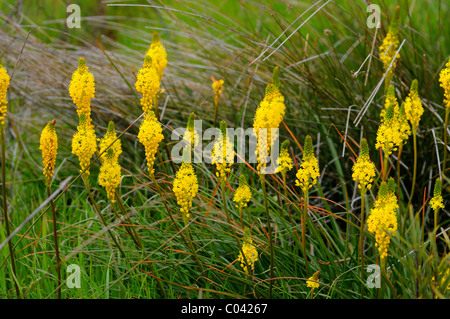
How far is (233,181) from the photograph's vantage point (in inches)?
124

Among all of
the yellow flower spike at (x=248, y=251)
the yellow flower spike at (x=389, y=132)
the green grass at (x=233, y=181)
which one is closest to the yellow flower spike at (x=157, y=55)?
the green grass at (x=233, y=181)

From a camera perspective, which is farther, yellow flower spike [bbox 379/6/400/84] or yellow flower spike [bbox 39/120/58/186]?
yellow flower spike [bbox 379/6/400/84]

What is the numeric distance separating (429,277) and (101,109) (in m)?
2.67

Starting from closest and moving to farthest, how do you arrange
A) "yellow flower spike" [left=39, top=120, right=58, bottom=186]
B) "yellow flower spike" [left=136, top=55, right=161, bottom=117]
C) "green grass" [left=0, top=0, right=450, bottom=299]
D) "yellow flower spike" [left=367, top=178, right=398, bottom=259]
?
"yellow flower spike" [left=367, top=178, right=398, bottom=259] < "yellow flower spike" [left=39, top=120, right=58, bottom=186] < "yellow flower spike" [left=136, top=55, right=161, bottom=117] < "green grass" [left=0, top=0, right=450, bottom=299]

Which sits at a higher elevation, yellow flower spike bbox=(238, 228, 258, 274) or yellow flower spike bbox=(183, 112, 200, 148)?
yellow flower spike bbox=(183, 112, 200, 148)

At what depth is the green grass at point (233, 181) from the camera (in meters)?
2.24

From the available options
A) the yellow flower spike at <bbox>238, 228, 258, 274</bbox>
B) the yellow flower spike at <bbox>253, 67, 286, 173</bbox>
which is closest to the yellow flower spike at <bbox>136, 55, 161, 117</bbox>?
the yellow flower spike at <bbox>253, 67, 286, 173</bbox>

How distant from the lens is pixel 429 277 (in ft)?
5.57

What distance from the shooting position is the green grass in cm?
224

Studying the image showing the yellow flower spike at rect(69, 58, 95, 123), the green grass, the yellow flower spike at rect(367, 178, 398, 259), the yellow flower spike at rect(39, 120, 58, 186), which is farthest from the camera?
the green grass

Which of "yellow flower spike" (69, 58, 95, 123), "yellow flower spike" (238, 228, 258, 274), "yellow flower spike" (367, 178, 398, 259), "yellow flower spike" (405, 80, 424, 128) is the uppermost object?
"yellow flower spike" (69, 58, 95, 123)

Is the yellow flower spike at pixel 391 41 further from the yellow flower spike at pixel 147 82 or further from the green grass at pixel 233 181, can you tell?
the yellow flower spike at pixel 147 82

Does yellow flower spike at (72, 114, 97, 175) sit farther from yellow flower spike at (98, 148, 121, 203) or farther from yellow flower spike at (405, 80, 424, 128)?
yellow flower spike at (405, 80, 424, 128)
